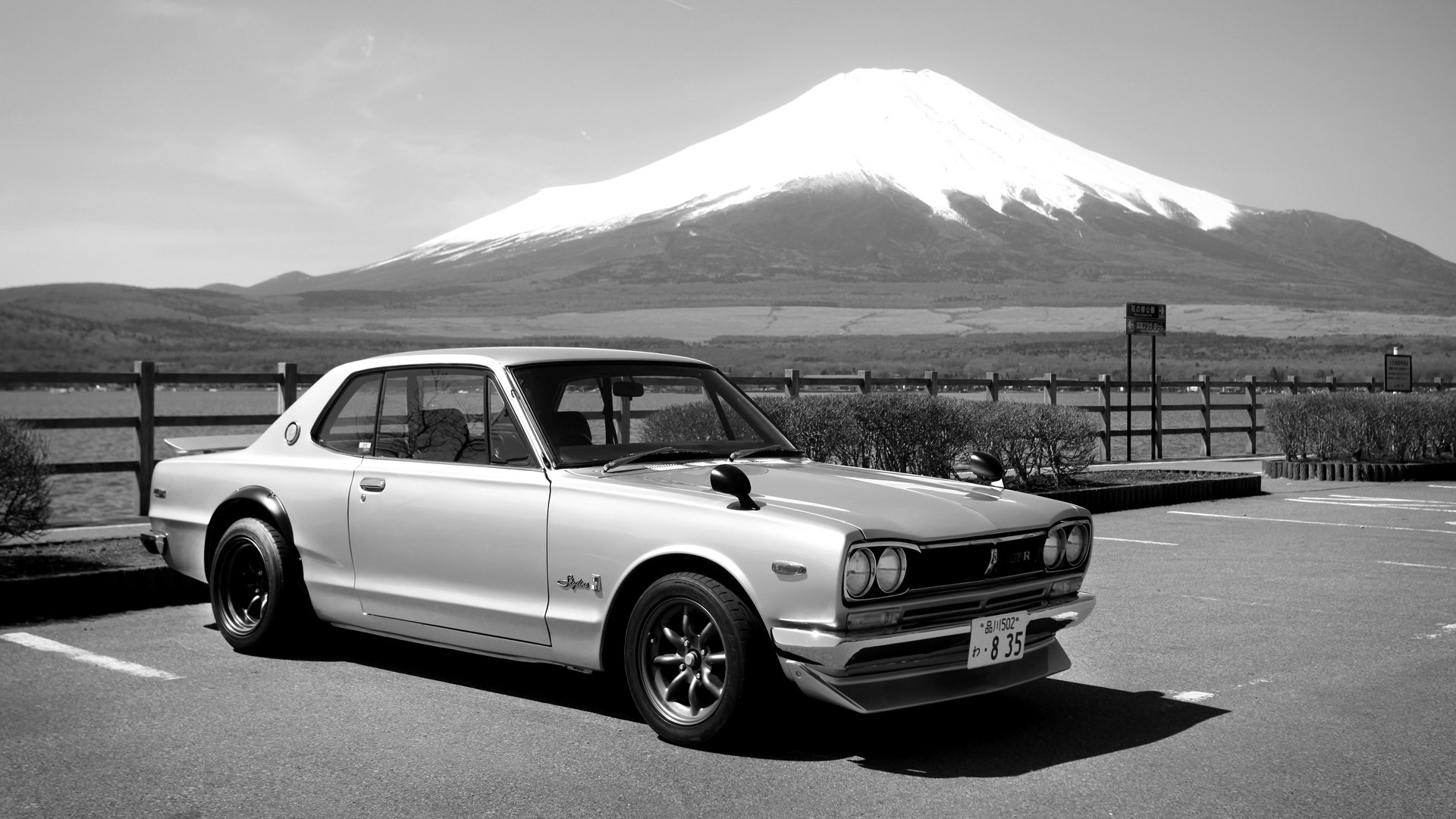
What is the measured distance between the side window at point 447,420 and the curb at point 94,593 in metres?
2.81

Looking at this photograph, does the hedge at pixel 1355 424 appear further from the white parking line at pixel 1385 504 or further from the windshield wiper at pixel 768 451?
the windshield wiper at pixel 768 451

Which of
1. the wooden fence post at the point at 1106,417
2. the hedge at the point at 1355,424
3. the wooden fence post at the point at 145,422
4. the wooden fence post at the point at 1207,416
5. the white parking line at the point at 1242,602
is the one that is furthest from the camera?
the wooden fence post at the point at 1207,416

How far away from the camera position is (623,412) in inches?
268

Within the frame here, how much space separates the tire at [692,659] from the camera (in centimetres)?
489

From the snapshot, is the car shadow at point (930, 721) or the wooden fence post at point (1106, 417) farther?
the wooden fence post at point (1106, 417)

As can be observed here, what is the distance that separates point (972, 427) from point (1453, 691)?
8.51m

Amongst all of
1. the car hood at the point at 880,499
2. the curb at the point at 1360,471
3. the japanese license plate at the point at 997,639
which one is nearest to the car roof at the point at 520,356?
the car hood at the point at 880,499

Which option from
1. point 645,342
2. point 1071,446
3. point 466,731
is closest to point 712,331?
point 645,342

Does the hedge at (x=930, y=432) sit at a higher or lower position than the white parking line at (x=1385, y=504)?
higher

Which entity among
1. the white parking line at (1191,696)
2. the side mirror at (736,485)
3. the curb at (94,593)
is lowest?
the white parking line at (1191,696)

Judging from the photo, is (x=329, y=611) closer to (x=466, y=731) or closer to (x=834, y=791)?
(x=466, y=731)

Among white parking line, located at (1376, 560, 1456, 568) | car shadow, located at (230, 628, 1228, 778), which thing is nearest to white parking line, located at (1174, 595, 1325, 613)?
white parking line, located at (1376, 560, 1456, 568)

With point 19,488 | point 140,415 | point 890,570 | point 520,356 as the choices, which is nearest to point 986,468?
point 890,570

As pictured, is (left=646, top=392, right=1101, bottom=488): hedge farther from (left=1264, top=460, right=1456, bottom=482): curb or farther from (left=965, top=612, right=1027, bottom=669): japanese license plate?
(left=965, top=612, right=1027, bottom=669): japanese license plate
